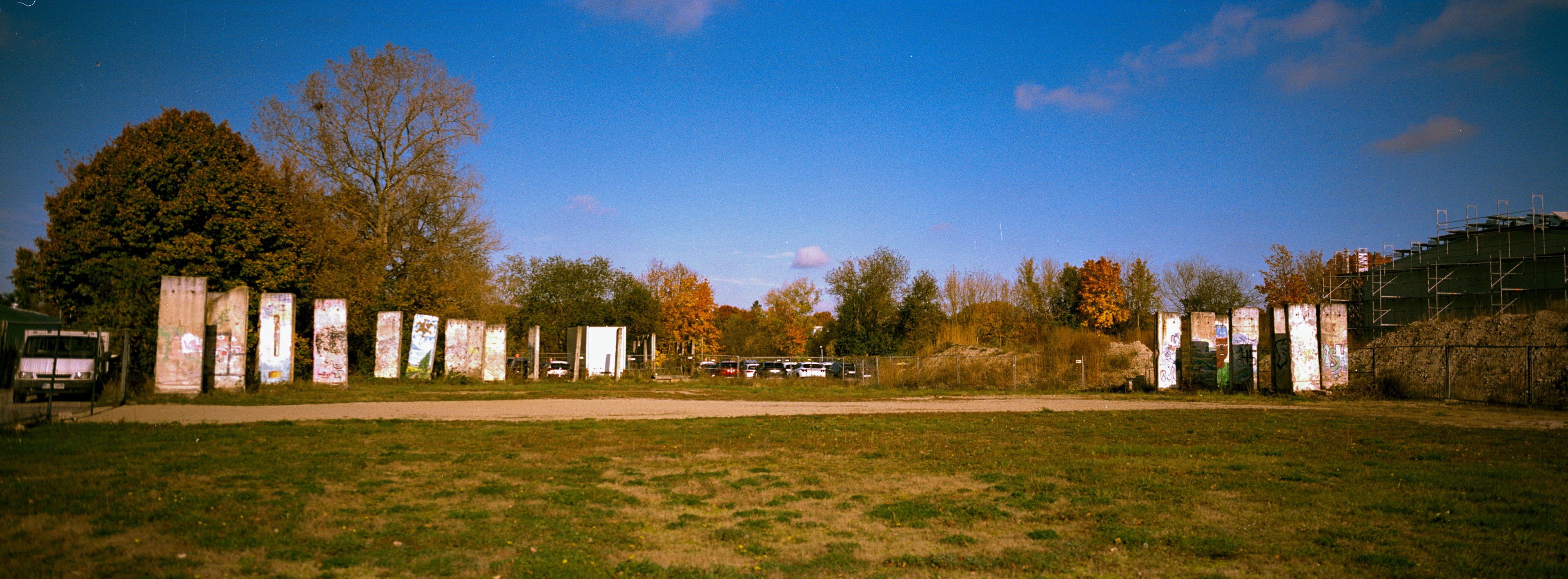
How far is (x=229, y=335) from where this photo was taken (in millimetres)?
23047

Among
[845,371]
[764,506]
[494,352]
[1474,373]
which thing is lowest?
[764,506]

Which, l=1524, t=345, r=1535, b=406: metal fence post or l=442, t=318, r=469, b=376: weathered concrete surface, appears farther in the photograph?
l=442, t=318, r=469, b=376: weathered concrete surface

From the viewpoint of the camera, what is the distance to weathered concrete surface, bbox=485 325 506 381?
1310 inches

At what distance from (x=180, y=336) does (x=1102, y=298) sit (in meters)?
57.9

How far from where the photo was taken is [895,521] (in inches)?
297

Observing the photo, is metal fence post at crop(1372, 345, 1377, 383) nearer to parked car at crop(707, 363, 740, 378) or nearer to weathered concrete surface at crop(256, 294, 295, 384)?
parked car at crop(707, 363, 740, 378)

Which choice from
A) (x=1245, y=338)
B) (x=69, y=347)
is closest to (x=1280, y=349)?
(x=1245, y=338)

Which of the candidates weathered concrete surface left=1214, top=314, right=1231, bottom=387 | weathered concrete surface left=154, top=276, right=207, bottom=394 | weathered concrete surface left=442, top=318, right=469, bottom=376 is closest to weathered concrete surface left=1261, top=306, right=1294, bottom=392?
weathered concrete surface left=1214, top=314, right=1231, bottom=387

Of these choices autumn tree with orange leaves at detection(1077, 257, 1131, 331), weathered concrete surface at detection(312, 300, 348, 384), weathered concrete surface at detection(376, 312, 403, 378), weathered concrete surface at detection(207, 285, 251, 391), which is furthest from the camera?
autumn tree with orange leaves at detection(1077, 257, 1131, 331)

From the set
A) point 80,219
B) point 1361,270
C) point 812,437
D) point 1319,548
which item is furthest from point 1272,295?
point 80,219

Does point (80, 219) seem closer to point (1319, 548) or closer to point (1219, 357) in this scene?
point (1319, 548)

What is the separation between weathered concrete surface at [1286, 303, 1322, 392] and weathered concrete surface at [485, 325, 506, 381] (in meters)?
29.3

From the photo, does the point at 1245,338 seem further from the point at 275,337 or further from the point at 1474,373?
the point at 275,337

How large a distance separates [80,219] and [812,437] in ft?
88.0
